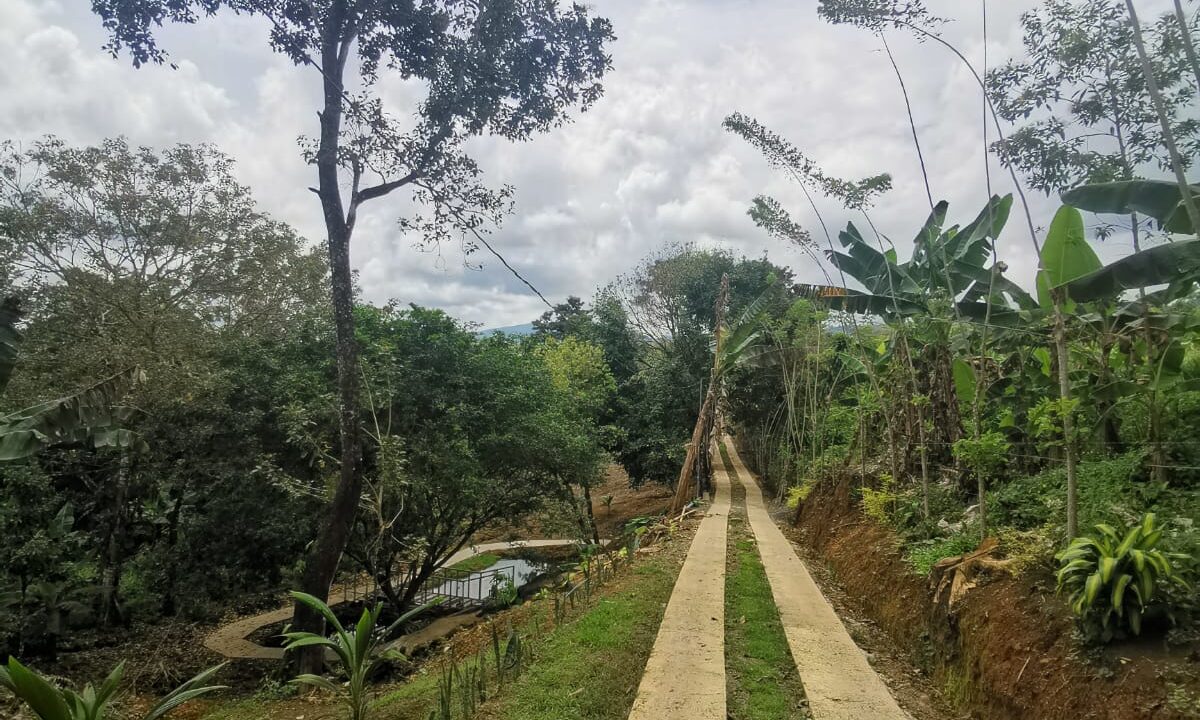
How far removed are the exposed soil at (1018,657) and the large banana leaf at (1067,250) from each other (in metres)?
2.49

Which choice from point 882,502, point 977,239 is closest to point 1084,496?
point 882,502

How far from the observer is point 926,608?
5.07m

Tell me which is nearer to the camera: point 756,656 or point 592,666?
point 592,666

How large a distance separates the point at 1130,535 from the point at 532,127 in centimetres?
863

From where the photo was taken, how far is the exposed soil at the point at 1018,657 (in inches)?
110

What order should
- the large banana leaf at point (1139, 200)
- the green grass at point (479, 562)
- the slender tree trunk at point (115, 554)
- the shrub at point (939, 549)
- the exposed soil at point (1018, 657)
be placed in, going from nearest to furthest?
1. the exposed soil at point (1018, 657)
2. the large banana leaf at point (1139, 200)
3. the shrub at point (939, 549)
4. the slender tree trunk at point (115, 554)
5. the green grass at point (479, 562)

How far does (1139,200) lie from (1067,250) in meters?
0.56

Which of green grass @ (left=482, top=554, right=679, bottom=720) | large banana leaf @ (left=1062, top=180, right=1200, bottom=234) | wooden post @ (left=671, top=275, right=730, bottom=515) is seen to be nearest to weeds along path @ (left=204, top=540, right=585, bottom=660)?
wooden post @ (left=671, top=275, right=730, bottom=515)

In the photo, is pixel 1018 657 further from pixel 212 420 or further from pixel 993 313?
pixel 212 420

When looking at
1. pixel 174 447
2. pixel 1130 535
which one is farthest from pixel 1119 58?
pixel 174 447

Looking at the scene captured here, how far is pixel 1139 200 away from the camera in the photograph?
4.54m

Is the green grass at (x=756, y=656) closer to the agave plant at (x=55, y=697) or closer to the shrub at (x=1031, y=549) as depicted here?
the shrub at (x=1031, y=549)

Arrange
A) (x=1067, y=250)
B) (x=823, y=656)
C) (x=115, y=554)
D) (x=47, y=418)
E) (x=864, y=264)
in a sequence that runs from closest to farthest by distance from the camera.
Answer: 1. (x=823, y=656)
2. (x=1067, y=250)
3. (x=47, y=418)
4. (x=864, y=264)
5. (x=115, y=554)

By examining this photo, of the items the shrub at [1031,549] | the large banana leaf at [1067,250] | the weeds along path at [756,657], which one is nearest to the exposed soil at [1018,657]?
the shrub at [1031,549]
